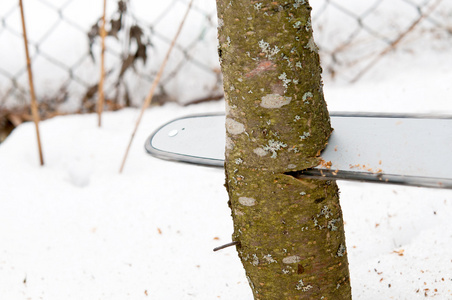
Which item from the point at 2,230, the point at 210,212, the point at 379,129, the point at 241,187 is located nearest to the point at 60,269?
the point at 2,230

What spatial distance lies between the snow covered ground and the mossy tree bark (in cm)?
20

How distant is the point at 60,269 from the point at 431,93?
947 mm

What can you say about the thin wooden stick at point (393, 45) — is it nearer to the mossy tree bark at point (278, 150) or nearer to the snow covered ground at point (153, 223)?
the snow covered ground at point (153, 223)

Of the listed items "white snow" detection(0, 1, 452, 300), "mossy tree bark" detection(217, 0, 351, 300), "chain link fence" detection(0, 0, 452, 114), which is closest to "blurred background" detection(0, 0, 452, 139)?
"chain link fence" detection(0, 0, 452, 114)

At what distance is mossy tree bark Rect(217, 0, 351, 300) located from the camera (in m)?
0.55

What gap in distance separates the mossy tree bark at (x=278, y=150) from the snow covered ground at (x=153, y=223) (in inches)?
7.9

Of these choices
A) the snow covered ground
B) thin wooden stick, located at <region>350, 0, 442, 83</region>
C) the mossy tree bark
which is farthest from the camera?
thin wooden stick, located at <region>350, 0, 442, 83</region>

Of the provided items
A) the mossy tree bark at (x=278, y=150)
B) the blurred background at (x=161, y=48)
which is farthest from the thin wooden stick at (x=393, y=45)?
the mossy tree bark at (x=278, y=150)

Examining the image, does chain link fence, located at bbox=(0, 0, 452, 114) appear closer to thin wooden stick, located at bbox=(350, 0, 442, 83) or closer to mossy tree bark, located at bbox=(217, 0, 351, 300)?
thin wooden stick, located at bbox=(350, 0, 442, 83)

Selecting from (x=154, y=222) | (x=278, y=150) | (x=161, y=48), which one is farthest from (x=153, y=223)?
(x=161, y=48)

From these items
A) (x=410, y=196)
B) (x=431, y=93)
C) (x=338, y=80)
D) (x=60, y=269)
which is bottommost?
(x=60, y=269)

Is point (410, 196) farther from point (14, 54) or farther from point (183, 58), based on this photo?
point (14, 54)

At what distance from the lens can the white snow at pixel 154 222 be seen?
89 cm

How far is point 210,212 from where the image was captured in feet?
3.64
